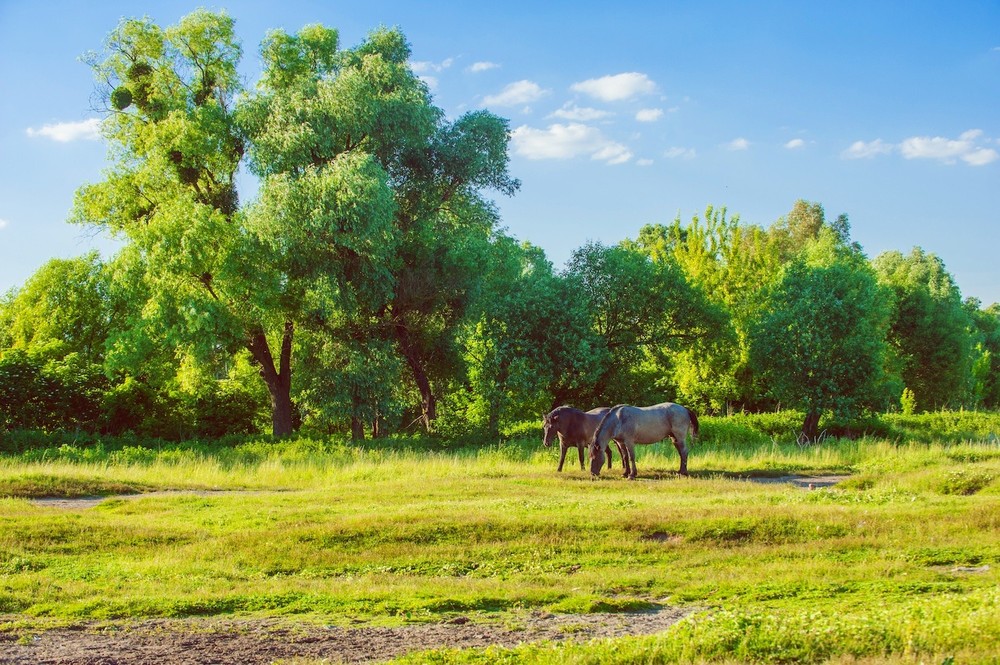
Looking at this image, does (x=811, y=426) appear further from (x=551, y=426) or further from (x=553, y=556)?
(x=553, y=556)

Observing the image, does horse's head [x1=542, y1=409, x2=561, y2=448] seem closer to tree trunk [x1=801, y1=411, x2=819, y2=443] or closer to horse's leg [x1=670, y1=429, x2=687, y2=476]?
horse's leg [x1=670, y1=429, x2=687, y2=476]

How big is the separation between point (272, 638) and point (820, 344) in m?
32.5

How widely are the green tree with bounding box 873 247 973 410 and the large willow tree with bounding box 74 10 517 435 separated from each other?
3575 cm

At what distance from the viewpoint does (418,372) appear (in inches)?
1527

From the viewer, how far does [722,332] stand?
4088 cm

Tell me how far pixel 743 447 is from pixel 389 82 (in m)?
19.9

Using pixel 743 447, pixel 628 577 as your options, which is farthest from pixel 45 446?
Answer: pixel 628 577

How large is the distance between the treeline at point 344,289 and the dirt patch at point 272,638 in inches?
934

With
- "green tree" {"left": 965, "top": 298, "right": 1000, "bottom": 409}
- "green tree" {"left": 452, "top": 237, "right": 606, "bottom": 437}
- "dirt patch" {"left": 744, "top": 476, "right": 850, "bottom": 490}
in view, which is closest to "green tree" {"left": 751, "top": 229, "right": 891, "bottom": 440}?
"green tree" {"left": 452, "top": 237, "right": 606, "bottom": 437}

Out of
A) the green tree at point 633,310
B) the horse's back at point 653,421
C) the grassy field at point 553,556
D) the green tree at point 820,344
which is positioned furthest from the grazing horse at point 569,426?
the green tree at point 820,344

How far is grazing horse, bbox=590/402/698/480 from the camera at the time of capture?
82.1 ft

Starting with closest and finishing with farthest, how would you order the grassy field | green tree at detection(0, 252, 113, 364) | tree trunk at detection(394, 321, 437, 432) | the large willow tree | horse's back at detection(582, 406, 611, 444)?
the grassy field → horse's back at detection(582, 406, 611, 444) → the large willow tree → tree trunk at detection(394, 321, 437, 432) → green tree at detection(0, 252, 113, 364)

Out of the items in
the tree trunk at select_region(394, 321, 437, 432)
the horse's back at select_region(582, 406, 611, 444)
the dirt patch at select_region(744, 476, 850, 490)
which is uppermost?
the tree trunk at select_region(394, 321, 437, 432)

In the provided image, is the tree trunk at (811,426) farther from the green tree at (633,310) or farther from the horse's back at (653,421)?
the horse's back at (653,421)
